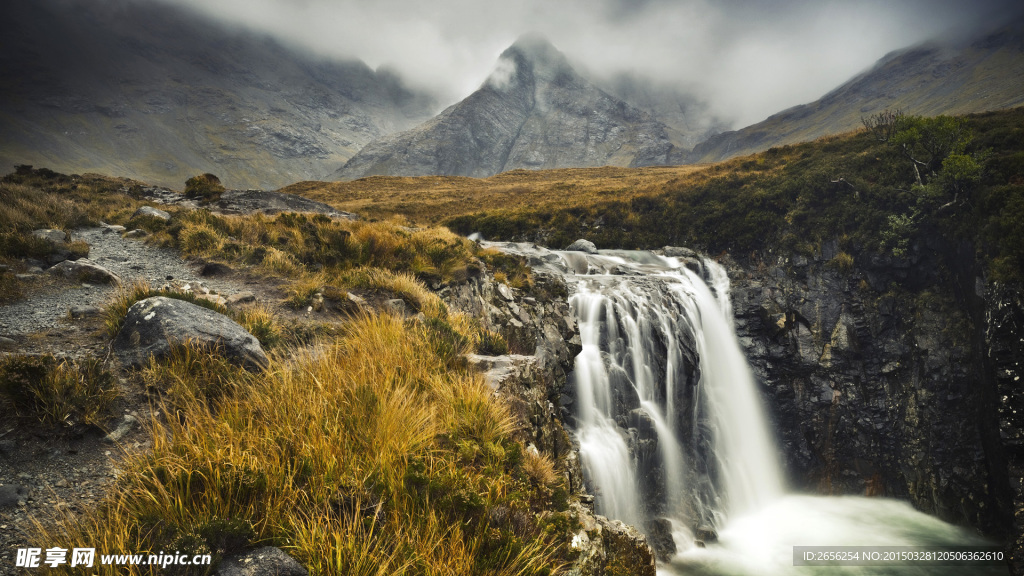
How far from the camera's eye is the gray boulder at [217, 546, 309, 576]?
2.03m

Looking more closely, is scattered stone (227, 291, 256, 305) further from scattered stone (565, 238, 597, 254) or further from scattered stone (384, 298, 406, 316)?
scattered stone (565, 238, 597, 254)

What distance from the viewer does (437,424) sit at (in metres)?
3.67

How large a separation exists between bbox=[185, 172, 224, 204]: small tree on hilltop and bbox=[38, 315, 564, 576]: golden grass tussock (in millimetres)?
24381

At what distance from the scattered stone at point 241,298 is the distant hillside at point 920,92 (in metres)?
134

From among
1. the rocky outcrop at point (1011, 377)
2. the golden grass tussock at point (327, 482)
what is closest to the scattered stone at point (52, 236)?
the golden grass tussock at point (327, 482)

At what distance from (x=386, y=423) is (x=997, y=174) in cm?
2369

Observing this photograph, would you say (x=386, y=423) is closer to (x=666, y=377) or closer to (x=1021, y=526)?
(x=666, y=377)

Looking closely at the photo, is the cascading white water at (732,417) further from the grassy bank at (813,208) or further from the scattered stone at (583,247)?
the scattered stone at (583,247)

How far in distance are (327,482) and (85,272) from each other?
7.37 m

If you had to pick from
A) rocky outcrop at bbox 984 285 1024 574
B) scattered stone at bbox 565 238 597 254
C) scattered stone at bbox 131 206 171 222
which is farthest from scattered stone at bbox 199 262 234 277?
rocky outcrop at bbox 984 285 1024 574

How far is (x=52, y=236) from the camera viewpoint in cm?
813

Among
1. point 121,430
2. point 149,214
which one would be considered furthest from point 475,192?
point 121,430

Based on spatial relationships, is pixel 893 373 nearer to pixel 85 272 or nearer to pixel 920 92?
pixel 85 272

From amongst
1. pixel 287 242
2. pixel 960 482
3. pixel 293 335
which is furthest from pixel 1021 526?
pixel 287 242
